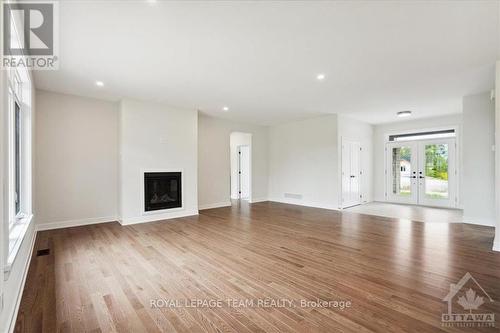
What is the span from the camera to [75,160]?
4902 mm

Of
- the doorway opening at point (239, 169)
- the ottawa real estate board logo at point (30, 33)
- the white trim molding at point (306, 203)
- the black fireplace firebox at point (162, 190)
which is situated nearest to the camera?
the ottawa real estate board logo at point (30, 33)

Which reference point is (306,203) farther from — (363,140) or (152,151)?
(152,151)

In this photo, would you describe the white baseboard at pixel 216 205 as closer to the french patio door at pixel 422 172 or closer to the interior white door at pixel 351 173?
the interior white door at pixel 351 173

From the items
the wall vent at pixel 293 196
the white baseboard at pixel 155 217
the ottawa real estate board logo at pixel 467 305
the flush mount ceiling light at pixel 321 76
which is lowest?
the ottawa real estate board logo at pixel 467 305

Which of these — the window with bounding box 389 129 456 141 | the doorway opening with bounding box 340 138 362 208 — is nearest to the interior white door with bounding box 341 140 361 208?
the doorway opening with bounding box 340 138 362 208

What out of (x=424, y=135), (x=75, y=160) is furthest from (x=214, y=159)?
(x=424, y=135)

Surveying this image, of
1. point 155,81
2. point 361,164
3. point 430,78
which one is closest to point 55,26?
point 155,81

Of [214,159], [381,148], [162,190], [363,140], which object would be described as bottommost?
[162,190]

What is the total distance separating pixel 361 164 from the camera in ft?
25.2

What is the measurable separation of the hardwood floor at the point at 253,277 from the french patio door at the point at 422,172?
274 cm

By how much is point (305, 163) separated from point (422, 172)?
3.69m

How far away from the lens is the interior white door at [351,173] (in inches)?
270

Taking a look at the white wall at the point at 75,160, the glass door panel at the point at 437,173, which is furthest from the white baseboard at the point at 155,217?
the glass door panel at the point at 437,173

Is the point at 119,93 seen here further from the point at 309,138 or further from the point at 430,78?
the point at 430,78
